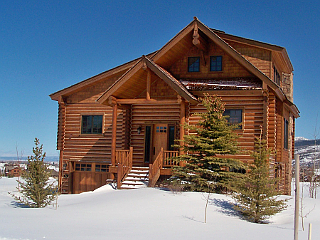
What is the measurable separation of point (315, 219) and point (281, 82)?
13931 mm

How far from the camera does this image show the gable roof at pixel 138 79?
59.0 feet

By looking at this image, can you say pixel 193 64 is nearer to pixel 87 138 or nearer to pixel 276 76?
pixel 276 76

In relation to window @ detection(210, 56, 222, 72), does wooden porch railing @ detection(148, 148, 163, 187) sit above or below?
below

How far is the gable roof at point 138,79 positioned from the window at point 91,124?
5.41 metres

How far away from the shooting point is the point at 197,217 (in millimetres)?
11188

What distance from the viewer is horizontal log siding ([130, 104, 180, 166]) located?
21.3m

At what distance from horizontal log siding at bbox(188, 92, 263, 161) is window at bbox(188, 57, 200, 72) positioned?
286 cm

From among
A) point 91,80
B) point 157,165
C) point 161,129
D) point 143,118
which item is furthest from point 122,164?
point 91,80

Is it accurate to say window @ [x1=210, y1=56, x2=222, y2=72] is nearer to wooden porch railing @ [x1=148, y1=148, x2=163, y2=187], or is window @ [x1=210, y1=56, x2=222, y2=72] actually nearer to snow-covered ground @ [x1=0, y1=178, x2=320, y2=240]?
wooden porch railing @ [x1=148, y1=148, x2=163, y2=187]

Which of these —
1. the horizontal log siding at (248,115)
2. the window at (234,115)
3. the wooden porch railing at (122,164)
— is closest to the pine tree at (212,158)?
the horizontal log siding at (248,115)

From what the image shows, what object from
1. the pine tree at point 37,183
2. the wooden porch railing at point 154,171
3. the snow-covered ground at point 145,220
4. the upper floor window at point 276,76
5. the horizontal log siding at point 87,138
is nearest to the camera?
the snow-covered ground at point 145,220

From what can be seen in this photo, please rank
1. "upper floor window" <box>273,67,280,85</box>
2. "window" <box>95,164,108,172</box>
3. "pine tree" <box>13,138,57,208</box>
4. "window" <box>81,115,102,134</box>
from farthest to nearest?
"window" <box>81,115,102,134</box> < "window" <box>95,164,108,172</box> < "upper floor window" <box>273,67,280,85</box> < "pine tree" <box>13,138,57,208</box>

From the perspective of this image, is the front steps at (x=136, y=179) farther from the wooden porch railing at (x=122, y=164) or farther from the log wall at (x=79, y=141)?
the log wall at (x=79, y=141)

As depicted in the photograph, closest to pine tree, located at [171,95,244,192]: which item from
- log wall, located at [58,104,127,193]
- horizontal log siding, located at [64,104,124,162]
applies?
horizontal log siding, located at [64,104,124,162]
